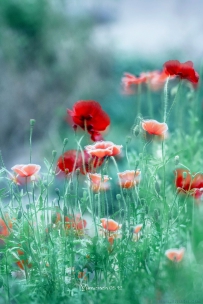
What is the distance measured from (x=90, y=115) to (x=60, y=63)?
4061mm

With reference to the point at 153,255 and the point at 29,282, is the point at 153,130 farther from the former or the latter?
the point at 29,282

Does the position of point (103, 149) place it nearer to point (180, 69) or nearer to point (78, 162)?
point (78, 162)

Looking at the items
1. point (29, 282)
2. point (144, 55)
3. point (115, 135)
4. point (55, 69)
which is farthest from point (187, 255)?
point (144, 55)

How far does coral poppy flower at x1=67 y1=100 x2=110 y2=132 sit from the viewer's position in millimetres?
1330

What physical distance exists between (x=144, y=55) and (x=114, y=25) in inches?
65.2

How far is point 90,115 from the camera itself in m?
1.33

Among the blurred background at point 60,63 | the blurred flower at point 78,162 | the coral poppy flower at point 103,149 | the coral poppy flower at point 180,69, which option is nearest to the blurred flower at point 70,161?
the blurred flower at point 78,162

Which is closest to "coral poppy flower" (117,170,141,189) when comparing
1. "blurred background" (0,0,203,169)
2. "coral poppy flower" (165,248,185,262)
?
"coral poppy flower" (165,248,185,262)

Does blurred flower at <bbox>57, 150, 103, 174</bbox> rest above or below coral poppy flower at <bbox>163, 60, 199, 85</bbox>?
below

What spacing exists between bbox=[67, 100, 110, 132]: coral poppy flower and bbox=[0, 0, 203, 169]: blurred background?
292 cm

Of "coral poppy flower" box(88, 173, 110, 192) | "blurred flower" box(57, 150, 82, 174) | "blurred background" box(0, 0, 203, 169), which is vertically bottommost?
"coral poppy flower" box(88, 173, 110, 192)

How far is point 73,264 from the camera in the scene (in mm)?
1205

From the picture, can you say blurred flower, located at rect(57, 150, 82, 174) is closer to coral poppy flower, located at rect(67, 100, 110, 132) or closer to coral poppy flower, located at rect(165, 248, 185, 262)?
coral poppy flower, located at rect(67, 100, 110, 132)

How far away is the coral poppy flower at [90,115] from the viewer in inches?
52.4
